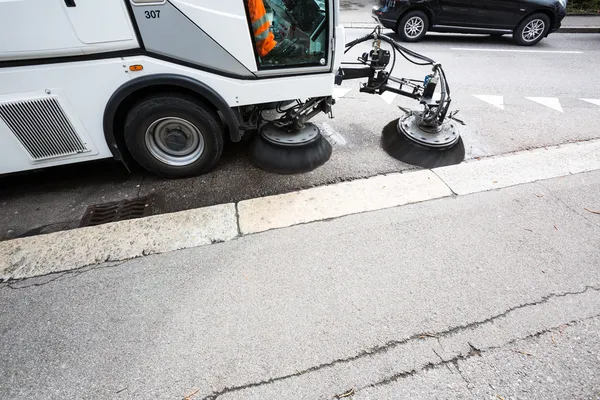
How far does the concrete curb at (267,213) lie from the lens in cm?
256

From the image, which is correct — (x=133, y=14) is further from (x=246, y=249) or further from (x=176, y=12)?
(x=246, y=249)

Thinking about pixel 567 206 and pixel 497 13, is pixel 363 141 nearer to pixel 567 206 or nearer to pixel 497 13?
pixel 567 206

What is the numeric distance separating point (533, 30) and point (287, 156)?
9086 mm

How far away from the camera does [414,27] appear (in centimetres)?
813

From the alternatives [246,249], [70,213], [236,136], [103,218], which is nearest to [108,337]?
[246,249]

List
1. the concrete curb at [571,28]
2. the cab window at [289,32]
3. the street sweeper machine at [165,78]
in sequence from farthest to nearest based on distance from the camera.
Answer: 1. the concrete curb at [571,28]
2. the cab window at [289,32]
3. the street sweeper machine at [165,78]

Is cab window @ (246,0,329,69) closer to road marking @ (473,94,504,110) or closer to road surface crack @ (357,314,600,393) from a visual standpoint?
road surface crack @ (357,314,600,393)

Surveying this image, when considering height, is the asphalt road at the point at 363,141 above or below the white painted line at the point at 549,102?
above

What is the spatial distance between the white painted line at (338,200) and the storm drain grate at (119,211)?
0.98 m

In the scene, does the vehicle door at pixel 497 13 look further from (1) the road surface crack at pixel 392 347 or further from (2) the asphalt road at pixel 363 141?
(1) the road surface crack at pixel 392 347

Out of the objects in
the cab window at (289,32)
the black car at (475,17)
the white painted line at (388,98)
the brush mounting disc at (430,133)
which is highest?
the cab window at (289,32)

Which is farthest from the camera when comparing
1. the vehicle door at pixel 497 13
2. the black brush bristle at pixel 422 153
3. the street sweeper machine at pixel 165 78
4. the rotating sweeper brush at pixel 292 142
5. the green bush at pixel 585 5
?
the green bush at pixel 585 5

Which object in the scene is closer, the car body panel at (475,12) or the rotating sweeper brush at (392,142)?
the rotating sweeper brush at (392,142)

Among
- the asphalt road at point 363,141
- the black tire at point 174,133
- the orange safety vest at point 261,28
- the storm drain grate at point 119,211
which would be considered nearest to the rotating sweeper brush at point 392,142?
the asphalt road at point 363,141
